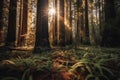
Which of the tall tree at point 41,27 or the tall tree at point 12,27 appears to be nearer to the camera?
the tall tree at point 41,27

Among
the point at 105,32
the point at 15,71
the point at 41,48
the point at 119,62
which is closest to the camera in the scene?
the point at 15,71

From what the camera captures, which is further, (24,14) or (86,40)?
(86,40)

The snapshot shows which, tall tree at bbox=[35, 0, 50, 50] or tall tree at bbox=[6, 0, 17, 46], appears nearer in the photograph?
tall tree at bbox=[35, 0, 50, 50]

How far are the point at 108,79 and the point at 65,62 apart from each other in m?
1.73

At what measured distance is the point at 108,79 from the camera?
4.50 m

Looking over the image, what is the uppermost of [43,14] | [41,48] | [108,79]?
[43,14]

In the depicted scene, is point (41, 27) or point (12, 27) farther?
point (12, 27)

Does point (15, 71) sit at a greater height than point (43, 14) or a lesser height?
lesser

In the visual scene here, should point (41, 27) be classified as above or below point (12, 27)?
below

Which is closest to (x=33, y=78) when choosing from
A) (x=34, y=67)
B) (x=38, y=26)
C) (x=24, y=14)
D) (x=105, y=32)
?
(x=34, y=67)

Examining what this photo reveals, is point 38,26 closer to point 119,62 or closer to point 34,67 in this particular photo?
point 34,67

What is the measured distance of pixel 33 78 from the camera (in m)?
4.57

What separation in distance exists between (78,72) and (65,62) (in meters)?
0.85

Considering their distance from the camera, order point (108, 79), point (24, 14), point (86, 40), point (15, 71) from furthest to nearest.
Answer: point (86, 40)
point (24, 14)
point (15, 71)
point (108, 79)
